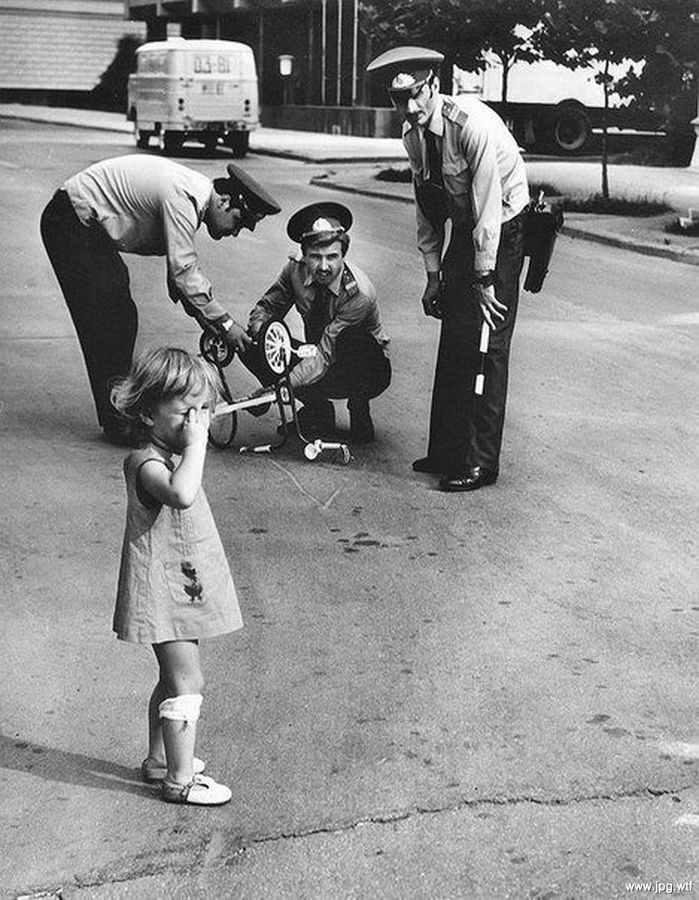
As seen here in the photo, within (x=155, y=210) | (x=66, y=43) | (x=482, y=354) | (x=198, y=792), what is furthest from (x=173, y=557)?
(x=66, y=43)

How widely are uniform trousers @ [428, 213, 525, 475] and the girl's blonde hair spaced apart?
3228 mm

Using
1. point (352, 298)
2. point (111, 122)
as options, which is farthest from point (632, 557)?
point (111, 122)

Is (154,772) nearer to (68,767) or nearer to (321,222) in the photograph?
(68,767)

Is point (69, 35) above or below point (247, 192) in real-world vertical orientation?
below

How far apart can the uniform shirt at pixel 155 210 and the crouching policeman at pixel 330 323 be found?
430 mm

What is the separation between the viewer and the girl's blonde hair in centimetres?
384

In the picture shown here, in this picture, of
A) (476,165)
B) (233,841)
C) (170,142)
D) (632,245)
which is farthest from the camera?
(170,142)

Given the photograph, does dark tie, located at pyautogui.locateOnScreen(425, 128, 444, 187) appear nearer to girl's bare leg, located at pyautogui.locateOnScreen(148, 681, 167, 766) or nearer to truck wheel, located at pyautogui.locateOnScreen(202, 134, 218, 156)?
girl's bare leg, located at pyautogui.locateOnScreen(148, 681, 167, 766)

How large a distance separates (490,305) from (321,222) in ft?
3.21

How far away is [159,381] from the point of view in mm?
3840

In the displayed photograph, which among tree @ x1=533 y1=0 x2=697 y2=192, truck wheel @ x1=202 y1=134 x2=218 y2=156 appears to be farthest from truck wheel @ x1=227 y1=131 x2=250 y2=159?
tree @ x1=533 y1=0 x2=697 y2=192

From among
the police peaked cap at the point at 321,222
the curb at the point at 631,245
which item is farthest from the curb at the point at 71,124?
the police peaked cap at the point at 321,222

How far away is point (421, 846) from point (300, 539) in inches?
107

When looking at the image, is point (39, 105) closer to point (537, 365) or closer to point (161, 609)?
point (537, 365)
